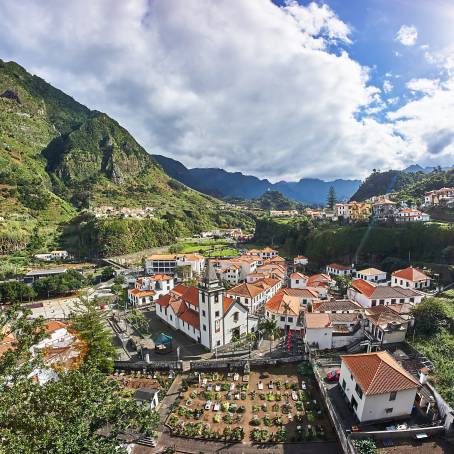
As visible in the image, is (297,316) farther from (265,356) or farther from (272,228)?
(272,228)

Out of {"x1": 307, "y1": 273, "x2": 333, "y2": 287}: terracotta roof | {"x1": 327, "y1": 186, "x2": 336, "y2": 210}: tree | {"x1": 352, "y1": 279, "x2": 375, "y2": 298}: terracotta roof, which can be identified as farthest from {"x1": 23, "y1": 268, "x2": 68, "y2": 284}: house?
{"x1": 327, "y1": 186, "x2": 336, "y2": 210}: tree

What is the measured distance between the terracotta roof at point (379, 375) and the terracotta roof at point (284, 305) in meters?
13.0

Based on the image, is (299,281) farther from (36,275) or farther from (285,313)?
(36,275)

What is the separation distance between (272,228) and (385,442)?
9365 centimetres

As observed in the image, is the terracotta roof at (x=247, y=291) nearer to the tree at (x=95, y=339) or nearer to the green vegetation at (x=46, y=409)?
the tree at (x=95, y=339)

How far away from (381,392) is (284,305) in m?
16.8

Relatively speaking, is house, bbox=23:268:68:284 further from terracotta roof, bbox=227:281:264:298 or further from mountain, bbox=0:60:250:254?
terracotta roof, bbox=227:281:264:298

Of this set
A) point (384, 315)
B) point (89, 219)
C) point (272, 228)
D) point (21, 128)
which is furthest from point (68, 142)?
point (384, 315)

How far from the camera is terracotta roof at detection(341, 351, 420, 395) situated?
21.7 metres

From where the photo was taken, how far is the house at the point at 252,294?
44.2m

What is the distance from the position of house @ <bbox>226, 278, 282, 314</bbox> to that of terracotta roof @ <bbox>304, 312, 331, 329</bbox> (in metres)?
12.0

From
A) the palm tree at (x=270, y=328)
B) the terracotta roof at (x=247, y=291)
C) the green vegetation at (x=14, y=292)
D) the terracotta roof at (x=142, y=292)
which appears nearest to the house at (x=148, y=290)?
the terracotta roof at (x=142, y=292)

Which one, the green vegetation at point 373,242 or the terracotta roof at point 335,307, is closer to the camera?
the terracotta roof at point 335,307

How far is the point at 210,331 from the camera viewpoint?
109 feet
